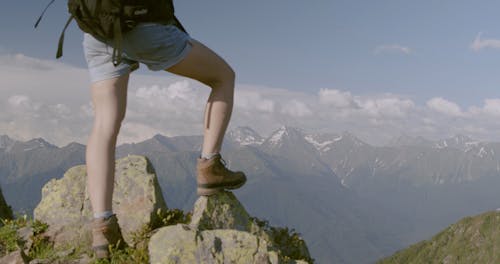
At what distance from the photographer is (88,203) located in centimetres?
753

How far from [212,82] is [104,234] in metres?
2.24

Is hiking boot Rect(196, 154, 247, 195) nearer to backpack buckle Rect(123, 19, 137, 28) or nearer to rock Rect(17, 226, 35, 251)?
backpack buckle Rect(123, 19, 137, 28)

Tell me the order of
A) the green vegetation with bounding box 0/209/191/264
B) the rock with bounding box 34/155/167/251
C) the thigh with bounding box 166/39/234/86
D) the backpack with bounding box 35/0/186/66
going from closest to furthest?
the backpack with bounding box 35/0/186/66 → the thigh with bounding box 166/39/234/86 → the green vegetation with bounding box 0/209/191/264 → the rock with bounding box 34/155/167/251

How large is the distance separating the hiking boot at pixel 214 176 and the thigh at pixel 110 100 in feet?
5.20

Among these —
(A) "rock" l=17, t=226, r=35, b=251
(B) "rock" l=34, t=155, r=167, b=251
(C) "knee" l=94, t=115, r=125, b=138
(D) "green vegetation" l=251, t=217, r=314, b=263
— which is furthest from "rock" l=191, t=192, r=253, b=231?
(A) "rock" l=17, t=226, r=35, b=251

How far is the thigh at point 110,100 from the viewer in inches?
206

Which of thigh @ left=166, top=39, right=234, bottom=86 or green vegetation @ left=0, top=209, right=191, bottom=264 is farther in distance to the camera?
green vegetation @ left=0, top=209, right=191, bottom=264

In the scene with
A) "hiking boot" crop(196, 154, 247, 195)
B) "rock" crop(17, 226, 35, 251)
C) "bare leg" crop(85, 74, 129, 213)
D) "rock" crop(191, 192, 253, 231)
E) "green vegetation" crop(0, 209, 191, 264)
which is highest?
"bare leg" crop(85, 74, 129, 213)

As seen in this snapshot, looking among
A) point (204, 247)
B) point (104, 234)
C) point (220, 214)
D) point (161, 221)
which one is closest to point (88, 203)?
point (161, 221)

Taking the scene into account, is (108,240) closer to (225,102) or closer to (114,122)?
(114,122)

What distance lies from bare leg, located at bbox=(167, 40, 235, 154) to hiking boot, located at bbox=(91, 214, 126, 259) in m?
1.57

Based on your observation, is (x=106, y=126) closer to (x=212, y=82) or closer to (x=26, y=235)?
(x=212, y=82)

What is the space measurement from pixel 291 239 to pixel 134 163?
282cm

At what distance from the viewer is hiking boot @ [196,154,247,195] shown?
6.52 m
